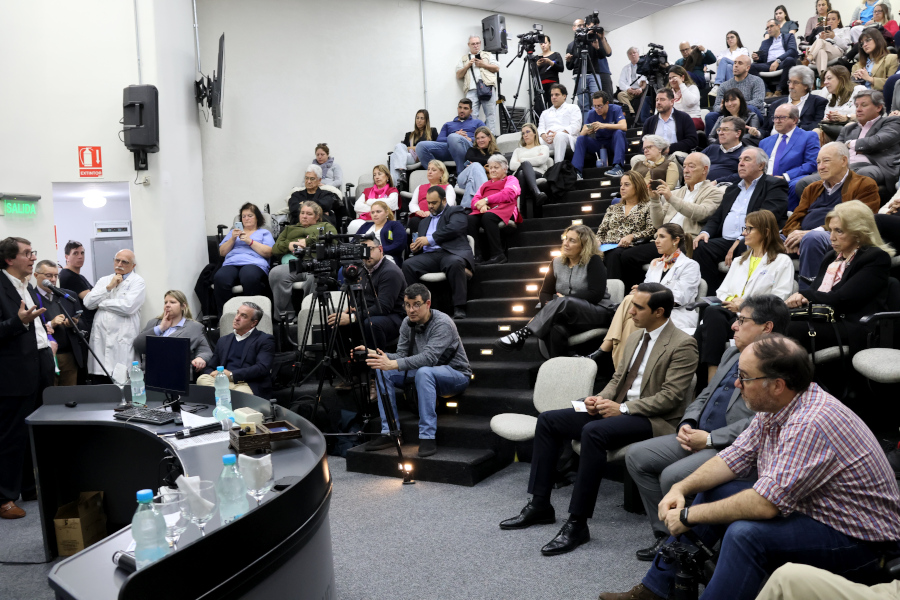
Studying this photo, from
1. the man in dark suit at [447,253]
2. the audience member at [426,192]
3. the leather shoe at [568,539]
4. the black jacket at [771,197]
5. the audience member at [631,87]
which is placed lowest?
the leather shoe at [568,539]

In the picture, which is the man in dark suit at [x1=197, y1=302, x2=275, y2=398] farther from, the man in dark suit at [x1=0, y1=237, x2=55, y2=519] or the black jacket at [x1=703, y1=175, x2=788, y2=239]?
the black jacket at [x1=703, y1=175, x2=788, y2=239]

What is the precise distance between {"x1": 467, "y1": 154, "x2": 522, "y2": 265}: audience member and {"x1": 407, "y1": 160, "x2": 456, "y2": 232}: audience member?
11.1 inches

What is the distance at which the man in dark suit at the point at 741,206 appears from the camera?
4.98 m

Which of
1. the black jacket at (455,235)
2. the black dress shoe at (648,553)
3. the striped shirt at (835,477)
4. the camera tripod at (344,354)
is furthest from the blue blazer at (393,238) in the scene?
the striped shirt at (835,477)

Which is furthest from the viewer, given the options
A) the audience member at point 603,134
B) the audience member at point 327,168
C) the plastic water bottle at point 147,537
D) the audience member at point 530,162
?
the audience member at point 327,168

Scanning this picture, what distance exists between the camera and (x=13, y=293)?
4.42 meters

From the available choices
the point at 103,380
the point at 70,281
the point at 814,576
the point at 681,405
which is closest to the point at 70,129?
the point at 70,281

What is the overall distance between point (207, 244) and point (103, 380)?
204 centimetres

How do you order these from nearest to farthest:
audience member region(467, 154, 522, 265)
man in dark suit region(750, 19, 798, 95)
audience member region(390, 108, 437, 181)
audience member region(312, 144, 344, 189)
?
audience member region(467, 154, 522, 265) → audience member region(312, 144, 344, 189) → audience member region(390, 108, 437, 181) → man in dark suit region(750, 19, 798, 95)

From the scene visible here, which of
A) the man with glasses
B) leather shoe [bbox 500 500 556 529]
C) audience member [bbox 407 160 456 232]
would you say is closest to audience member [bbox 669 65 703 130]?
audience member [bbox 407 160 456 232]

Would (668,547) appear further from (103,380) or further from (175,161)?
(175,161)

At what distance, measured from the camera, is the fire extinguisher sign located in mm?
6238

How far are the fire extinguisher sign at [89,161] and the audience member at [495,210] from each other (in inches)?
129

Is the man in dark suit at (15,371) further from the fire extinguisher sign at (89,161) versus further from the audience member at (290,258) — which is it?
the audience member at (290,258)
